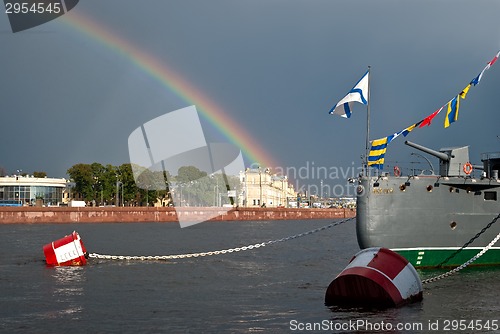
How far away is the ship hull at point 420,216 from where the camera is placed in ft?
102

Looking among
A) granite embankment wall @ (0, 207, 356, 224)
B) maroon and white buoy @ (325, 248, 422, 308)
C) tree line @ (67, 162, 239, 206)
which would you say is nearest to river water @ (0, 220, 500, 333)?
maroon and white buoy @ (325, 248, 422, 308)

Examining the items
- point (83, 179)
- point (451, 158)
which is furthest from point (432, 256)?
point (83, 179)

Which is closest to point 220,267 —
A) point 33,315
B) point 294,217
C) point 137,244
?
point 33,315

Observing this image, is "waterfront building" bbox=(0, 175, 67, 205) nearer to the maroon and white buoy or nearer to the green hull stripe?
the green hull stripe

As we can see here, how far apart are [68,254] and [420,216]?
19.6m

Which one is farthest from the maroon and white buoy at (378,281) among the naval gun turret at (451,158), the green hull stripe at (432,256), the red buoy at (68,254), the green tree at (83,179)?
the green tree at (83,179)

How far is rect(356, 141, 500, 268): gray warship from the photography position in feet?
102

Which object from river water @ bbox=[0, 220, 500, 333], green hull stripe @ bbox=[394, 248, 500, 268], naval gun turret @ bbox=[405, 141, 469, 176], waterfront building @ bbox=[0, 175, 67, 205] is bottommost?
river water @ bbox=[0, 220, 500, 333]

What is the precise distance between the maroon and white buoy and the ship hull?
9758 mm

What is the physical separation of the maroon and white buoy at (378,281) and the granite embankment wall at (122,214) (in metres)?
101

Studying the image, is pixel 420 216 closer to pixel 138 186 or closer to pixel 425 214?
pixel 425 214

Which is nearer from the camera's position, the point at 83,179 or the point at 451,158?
the point at 451,158

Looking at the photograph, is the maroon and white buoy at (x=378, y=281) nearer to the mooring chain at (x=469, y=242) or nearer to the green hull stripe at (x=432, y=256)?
the green hull stripe at (x=432, y=256)

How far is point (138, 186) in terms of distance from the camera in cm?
16162
